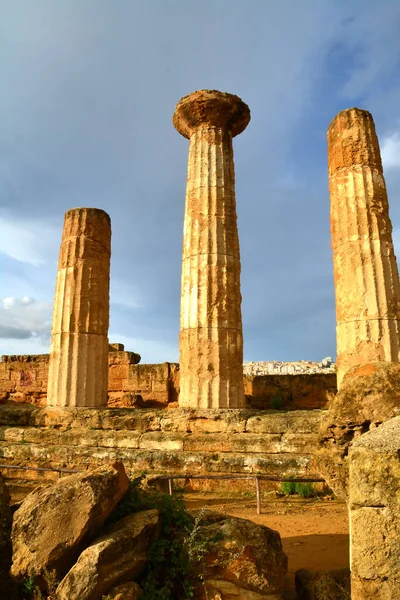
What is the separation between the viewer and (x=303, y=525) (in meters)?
6.94

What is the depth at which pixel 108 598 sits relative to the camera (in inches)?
142

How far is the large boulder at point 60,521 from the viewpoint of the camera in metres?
4.05

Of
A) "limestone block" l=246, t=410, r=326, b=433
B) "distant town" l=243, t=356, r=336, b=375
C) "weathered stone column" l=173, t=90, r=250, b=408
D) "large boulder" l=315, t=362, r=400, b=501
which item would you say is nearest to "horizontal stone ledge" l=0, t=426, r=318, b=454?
"limestone block" l=246, t=410, r=326, b=433

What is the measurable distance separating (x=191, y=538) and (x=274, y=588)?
78cm

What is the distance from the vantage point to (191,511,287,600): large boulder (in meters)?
3.96

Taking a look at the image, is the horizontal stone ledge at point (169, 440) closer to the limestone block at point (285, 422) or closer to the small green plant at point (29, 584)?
the limestone block at point (285, 422)

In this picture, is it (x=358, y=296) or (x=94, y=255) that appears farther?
(x=94, y=255)

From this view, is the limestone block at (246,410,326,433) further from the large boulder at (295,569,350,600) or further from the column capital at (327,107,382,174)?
the column capital at (327,107,382,174)

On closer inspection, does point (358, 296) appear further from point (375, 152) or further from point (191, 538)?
point (191, 538)

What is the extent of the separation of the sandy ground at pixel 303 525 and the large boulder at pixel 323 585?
0.16 metres

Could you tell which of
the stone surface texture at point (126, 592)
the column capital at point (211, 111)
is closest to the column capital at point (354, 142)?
the column capital at point (211, 111)

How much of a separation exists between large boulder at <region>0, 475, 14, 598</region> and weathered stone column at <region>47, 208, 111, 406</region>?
25.1ft

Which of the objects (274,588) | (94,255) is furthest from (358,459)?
(94,255)

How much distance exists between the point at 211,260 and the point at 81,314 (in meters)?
4.14
